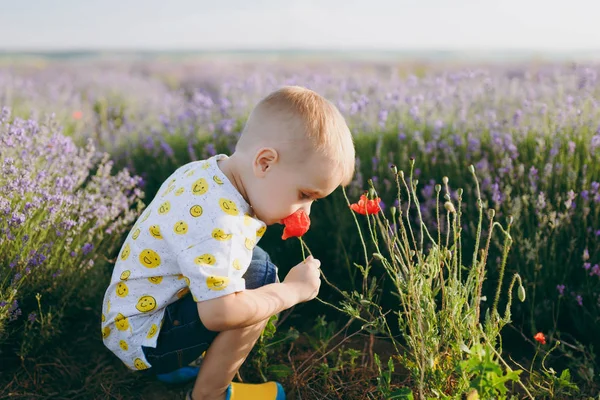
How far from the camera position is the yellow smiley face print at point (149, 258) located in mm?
2027

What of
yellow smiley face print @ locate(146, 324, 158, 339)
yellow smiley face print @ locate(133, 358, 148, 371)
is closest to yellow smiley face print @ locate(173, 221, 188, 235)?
yellow smiley face print @ locate(146, 324, 158, 339)

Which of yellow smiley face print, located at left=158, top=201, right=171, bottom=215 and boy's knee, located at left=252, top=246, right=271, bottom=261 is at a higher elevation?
yellow smiley face print, located at left=158, top=201, right=171, bottom=215

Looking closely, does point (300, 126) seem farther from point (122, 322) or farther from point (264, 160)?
point (122, 322)

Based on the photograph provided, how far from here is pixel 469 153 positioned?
3371 millimetres

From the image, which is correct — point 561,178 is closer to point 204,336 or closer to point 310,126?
point 310,126

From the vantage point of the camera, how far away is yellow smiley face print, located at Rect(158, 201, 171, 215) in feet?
6.63

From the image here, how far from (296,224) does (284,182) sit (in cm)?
16

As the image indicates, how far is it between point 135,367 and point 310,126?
985 millimetres

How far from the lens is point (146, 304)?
2.07 meters

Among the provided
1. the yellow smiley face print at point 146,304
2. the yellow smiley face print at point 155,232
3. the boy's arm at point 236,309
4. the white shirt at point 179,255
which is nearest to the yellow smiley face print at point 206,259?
the white shirt at point 179,255

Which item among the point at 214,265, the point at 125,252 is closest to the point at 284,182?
the point at 214,265

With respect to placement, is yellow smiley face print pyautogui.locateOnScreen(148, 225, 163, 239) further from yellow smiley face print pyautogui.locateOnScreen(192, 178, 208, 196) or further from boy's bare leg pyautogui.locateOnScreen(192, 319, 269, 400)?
boy's bare leg pyautogui.locateOnScreen(192, 319, 269, 400)

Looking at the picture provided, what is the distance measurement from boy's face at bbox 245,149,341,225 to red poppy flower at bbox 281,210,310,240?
0.11 feet

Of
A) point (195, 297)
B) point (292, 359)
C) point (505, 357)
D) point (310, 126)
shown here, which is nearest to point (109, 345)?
point (195, 297)
